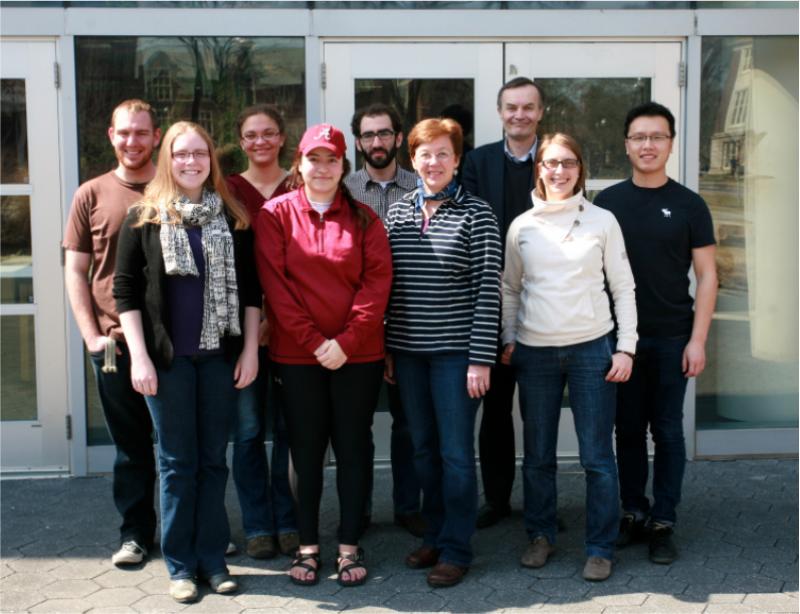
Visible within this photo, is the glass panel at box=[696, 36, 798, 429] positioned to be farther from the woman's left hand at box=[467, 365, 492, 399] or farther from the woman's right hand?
the woman's right hand

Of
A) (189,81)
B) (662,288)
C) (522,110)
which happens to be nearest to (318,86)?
(189,81)

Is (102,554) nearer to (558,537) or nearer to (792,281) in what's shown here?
(558,537)

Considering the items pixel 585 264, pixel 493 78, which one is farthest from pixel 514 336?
pixel 493 78

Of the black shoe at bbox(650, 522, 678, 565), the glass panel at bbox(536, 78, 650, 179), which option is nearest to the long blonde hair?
the black shoe at bbox(650, 522, 678, 565)

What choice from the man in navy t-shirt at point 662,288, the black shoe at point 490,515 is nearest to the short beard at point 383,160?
the man in navy t-shirt at point 662,288

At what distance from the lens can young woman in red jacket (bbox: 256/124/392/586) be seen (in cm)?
416

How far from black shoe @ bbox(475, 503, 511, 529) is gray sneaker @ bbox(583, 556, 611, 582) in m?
0.74

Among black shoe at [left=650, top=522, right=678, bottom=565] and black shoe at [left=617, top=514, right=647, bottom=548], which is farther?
black shoe at [left=617, top=514, right=647, bottom=548]

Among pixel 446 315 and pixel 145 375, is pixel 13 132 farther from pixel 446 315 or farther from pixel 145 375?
pixel 446 315

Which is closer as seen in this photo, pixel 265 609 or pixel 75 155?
pixel 265 609

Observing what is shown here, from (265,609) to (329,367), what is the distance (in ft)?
3.30

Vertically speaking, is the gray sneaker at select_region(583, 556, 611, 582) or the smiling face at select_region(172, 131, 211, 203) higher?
the smiling face at select_region(172, 131, 211, 203)

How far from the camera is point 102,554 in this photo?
4.79 m

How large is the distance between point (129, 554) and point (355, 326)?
1531mm
